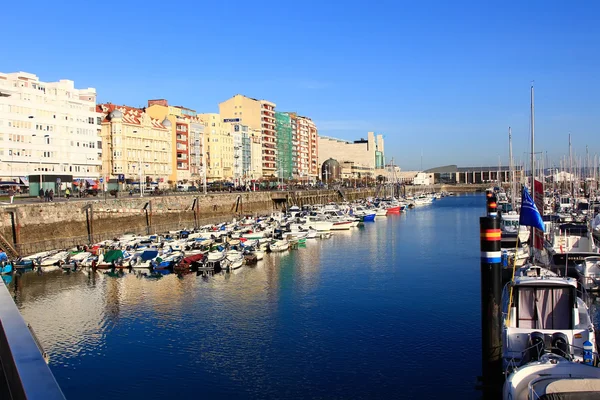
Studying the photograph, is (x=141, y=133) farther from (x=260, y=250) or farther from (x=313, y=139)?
(x=313, y=139)

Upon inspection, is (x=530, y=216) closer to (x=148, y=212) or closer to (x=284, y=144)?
(x=148, y=212)

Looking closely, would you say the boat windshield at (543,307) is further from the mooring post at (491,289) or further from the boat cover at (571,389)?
the boat cover at (571,389)

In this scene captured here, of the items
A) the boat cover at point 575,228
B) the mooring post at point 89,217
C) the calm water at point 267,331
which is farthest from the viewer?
the mooring post at point 89,217

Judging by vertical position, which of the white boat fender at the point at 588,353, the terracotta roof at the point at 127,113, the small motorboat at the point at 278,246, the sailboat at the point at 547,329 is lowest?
the small motorboat at the point at 278,246

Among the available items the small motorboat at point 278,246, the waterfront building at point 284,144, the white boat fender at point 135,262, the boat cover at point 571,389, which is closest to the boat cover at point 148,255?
the white boat fender at point 135,262

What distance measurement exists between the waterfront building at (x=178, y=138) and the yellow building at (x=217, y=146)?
881cm

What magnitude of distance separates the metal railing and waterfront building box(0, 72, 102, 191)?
57875 millimetres

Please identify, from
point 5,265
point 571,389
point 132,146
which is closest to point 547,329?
point 571,389

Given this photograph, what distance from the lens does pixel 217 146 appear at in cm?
11756

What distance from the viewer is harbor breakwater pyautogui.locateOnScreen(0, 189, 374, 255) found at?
4459cm

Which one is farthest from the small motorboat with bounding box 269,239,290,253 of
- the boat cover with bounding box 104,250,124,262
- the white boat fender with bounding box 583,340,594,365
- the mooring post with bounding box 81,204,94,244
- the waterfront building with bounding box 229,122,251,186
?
the waterfront building with bounding box 229,122,251,186

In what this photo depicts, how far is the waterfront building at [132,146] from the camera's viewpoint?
85.6 metres

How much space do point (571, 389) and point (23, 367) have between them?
9.29 metres

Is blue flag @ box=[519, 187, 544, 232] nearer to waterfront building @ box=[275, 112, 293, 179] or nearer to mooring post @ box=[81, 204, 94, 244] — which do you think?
mooring post @ box=[81, 204, 94, 244]
